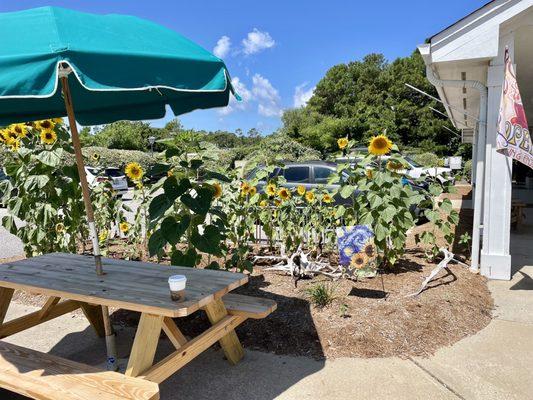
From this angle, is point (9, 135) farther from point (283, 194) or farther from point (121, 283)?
point (283, 194)

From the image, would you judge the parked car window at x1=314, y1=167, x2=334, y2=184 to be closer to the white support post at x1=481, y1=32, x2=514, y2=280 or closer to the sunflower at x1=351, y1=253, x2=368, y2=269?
the white support post at x1=481, y1=32, x2=514, y2=280

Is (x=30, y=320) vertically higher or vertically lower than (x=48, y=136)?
lower

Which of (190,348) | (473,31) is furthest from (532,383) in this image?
(473,31)

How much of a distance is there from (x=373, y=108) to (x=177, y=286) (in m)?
34.9

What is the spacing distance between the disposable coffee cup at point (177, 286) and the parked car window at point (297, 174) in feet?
22.9

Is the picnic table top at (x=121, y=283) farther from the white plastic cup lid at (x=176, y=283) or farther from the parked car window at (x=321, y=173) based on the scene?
the parked car window at (x=321, y=173)

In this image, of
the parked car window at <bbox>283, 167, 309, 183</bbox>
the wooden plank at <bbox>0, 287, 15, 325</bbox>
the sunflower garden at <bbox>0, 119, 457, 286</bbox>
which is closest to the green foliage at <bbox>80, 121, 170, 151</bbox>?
the parked car window at <bbox>283, 167, 309, 183</bbox>

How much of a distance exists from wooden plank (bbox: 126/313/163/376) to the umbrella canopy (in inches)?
49.3

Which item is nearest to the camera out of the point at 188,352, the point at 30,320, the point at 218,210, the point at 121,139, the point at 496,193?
the point at 188,352

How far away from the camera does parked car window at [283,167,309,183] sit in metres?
9.18

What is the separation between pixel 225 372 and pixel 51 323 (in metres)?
2.00

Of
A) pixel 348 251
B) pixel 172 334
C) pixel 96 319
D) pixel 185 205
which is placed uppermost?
pixel 185 205

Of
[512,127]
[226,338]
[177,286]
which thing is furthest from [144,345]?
[512,127]

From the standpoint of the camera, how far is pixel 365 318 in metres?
3.54
